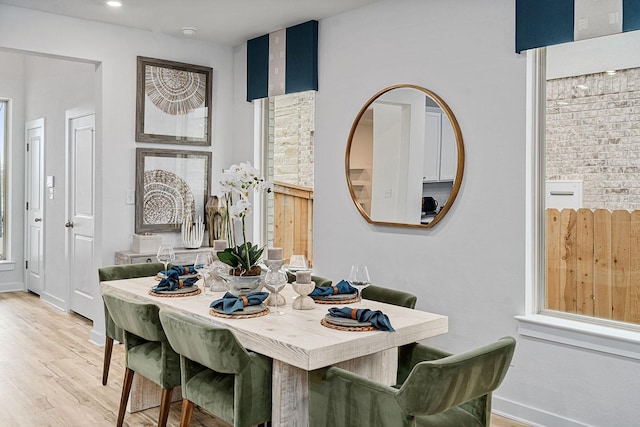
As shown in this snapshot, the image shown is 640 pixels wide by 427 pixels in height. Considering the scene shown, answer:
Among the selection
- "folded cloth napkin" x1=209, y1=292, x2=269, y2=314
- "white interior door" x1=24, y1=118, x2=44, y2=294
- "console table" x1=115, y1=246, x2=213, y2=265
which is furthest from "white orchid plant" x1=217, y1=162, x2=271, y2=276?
"white interior door" x1=24, y1=118, x2=44, y2=294

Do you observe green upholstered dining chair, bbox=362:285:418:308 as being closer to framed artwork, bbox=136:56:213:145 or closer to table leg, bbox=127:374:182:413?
table leg, bbox=127:374:182:413

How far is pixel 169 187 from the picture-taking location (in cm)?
485

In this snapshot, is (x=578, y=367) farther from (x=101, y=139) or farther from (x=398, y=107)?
(x=101, y=139)

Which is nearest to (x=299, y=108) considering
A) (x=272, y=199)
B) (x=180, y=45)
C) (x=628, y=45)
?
(x=272, y=199)

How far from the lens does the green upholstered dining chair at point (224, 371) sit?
2119 mm

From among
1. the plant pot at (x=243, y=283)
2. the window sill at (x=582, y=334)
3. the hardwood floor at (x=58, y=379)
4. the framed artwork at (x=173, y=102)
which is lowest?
the hardwood floor at (x=58, y=379)

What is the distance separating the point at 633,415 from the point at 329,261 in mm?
2210

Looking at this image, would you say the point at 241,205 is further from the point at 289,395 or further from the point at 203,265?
the point at 289,395

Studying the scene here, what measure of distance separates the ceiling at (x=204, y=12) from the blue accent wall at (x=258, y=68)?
0.15 m

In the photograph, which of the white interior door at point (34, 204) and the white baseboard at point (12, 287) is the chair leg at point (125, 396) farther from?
the white baseboard at point (12, 287)

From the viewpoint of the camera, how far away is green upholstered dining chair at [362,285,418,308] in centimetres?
288

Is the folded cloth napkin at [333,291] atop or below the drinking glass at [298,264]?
below

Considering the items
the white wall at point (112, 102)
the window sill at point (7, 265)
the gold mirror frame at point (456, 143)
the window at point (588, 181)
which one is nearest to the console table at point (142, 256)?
the white wall at point (112, 102)

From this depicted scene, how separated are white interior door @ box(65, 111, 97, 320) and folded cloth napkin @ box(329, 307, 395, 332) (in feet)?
10.5
